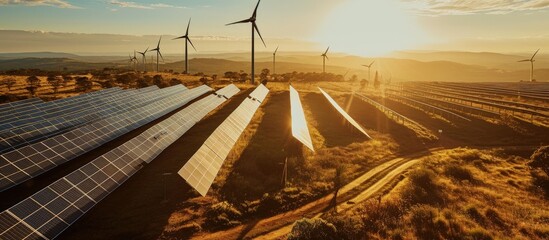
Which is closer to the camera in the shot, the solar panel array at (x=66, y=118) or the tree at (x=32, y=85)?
the solar panel array at (x=66, y=118)

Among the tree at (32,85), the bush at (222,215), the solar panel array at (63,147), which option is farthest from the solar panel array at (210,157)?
the tree at (32,85)

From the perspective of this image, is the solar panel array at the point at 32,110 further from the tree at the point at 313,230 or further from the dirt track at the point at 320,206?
the tree at the point at 313,230

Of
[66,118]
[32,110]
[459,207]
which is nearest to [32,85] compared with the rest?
[32,110]

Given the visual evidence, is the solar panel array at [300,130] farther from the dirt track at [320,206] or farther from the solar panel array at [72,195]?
the solar panel array at [72,195]

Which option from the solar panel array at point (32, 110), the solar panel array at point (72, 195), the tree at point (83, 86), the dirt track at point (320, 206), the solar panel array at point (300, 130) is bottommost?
the dirt track at point (320, 206)

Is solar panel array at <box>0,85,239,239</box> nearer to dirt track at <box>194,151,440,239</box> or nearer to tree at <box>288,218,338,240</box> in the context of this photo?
dirt track at <box>194,151,440,239</box>

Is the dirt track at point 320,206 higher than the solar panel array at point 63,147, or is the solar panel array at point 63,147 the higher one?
the solar panel array at point 63,147

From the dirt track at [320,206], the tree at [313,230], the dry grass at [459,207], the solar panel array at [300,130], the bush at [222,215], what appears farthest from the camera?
the solar panel array at [300,130]

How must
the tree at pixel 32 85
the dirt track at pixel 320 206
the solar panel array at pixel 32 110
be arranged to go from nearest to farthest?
the dirt track at pixel 320 206, the solar panel array at pixel 32 110, the tree at pixel 32 85

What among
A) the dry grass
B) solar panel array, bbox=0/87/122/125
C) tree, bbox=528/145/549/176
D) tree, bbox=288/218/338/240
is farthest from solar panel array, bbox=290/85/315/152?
solar panel array, bbox=0/87/122/125
